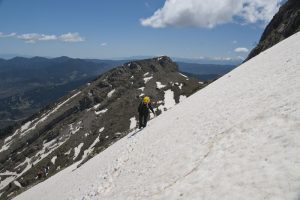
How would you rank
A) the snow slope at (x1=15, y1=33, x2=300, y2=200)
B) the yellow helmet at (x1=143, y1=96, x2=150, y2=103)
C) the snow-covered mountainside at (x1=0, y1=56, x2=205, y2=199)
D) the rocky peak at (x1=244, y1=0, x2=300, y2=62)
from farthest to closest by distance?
the snow-covered mountainside at (x1=0, y1=56, x2=205, y2=199) → the rocky peak at (x1=244, y1=0, x2=300, y2=62) → the yellow helmet at (x1=143, y1=96, x2=150, y2=103) → the snow slope at (x1=15, y1=33, x2=300, y2=200)

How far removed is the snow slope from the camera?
11.0 metres

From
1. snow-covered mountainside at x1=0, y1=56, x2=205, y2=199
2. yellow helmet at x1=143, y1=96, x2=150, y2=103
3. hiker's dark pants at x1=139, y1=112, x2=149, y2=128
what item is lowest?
snow-covered mountainside at x1=0, y1=56, x2=205, y2=199

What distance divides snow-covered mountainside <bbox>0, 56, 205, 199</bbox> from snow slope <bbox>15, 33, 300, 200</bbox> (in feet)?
243

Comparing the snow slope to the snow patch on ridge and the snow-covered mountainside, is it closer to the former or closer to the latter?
the snow-covered mountainside

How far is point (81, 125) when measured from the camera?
449ft

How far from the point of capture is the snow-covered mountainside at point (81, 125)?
110m

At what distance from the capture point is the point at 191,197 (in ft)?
39.2

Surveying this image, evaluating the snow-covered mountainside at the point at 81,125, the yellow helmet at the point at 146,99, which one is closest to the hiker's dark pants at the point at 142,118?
the yellow helmet at the point at 146,99

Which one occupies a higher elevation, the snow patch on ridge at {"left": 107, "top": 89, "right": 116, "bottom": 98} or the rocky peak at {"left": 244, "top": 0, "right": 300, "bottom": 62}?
the rocky peak at {"left": 244, "top": 0, "right": 300, "bottom": 62}

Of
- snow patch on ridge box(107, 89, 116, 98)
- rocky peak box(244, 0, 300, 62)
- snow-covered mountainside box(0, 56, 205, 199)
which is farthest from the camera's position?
snow patch on ridge box(107, 89, 116, 98)

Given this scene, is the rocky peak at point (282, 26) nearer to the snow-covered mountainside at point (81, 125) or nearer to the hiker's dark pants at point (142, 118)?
the hiker's dark pants at point (142, 118)

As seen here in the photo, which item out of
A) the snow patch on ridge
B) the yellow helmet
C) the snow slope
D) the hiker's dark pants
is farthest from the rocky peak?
the snow patch on ridge

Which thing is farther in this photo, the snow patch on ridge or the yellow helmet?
the snow patch on ridge

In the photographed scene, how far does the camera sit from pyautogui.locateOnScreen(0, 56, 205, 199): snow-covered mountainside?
361ft
